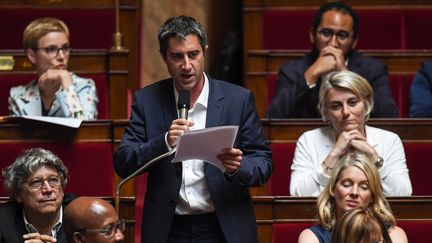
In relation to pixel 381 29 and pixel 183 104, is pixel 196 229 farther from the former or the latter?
pixel 381 29

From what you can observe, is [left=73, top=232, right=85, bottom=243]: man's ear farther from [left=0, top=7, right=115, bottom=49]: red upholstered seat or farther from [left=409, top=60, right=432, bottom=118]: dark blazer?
[left=0, top=7, right=115, bottom=49]: red upholstered seat

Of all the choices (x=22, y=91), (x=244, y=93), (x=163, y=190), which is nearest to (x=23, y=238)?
(x=163, y=190)

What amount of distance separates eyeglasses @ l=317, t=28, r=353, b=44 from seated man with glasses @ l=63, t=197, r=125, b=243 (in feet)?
1.99

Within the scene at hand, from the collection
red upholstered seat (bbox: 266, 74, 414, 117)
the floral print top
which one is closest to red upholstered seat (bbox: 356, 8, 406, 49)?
red upholstered seat (bbox: 266, 74, 414, 117)

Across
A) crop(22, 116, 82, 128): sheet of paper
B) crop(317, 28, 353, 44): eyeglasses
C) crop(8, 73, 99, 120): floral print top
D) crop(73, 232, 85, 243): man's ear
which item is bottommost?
crop(73, 232, 85, 243): man's ear

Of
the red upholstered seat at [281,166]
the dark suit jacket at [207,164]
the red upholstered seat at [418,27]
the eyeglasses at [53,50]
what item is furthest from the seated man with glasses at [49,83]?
the red upholstered seat at [418,27]

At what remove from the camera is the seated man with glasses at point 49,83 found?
1551 mm

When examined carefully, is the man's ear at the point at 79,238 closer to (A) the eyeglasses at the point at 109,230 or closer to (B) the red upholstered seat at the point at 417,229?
(A) the eyeglasses at the point at 109,230

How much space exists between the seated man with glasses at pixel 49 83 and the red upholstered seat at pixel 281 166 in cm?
24

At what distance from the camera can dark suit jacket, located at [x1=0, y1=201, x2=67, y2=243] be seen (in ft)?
3.98

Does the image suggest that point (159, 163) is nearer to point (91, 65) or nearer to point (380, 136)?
point (380, 136)

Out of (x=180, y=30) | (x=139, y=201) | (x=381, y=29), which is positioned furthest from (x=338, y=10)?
(x=180, y=30)

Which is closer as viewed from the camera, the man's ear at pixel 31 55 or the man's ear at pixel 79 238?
the man's ear at pixel 79 238

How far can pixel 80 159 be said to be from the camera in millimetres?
1459
